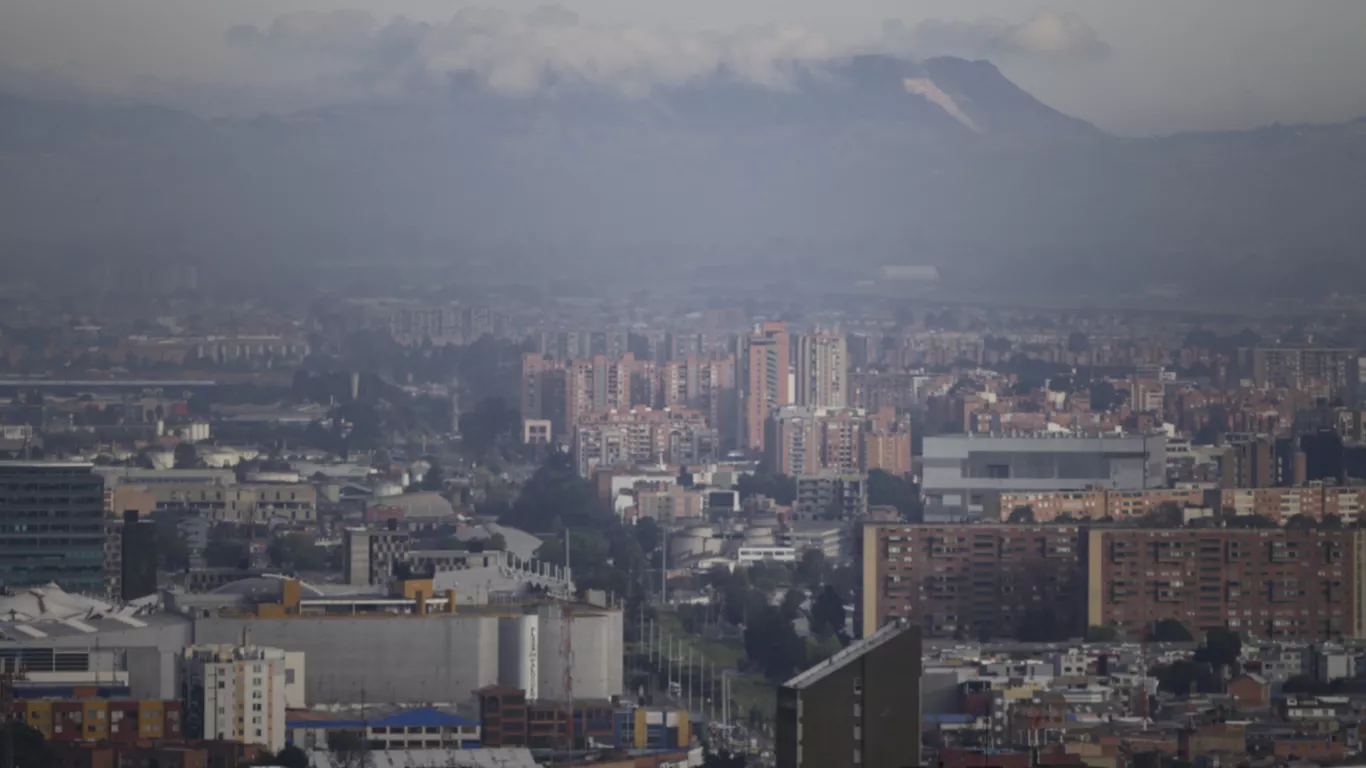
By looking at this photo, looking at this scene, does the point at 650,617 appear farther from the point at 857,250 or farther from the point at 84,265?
the point at 857,250

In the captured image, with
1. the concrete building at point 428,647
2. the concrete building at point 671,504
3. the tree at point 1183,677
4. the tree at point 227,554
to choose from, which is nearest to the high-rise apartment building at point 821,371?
the concrete building at point 671,504

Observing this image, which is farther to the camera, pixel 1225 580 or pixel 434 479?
pixel 434 479

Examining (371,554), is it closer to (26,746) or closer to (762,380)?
(26,746)

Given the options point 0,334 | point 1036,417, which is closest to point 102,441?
point 0,334

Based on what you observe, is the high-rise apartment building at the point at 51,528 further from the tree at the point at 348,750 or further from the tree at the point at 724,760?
the tree at the point at 724,760

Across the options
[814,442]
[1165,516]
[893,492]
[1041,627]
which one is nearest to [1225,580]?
[1041,627]

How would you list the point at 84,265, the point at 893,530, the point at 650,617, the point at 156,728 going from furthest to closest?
the point at 84,265 < the point at 893,530 < the point at 650,617 < the point at 156,728

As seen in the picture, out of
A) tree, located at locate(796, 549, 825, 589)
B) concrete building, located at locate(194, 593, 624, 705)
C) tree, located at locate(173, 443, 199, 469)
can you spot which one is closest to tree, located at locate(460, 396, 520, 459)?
tree, located at locate(173, 443, 199, 469)
